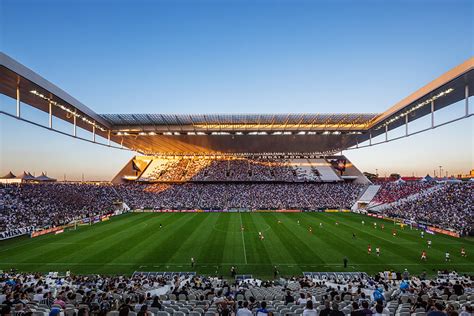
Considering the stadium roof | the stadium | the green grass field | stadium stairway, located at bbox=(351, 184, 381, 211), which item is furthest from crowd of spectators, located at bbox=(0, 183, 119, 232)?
stadium stairway, located at bbox=(351, 184, 381, 211)

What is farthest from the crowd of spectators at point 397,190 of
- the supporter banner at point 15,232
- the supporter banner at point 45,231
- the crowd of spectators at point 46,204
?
the supporter banner at point 15,232

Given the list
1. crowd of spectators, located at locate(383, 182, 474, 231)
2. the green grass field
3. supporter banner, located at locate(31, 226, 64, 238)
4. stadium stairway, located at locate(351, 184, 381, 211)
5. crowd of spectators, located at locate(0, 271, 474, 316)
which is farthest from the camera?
stadium stairway, located at locate(351, 184, 381, 211)

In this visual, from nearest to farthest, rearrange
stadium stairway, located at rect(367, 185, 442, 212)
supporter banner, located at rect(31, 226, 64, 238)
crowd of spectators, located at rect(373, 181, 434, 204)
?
supporter banner, located at rect(31, 226, 64, 238), stadium stairway, located at rect(367, 185, 442, 212), crowd of spectators, located at rect(373, 181, 434, 204)

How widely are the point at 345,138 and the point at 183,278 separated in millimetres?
53830

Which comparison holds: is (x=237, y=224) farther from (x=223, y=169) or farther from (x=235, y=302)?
(x=223, y=169)

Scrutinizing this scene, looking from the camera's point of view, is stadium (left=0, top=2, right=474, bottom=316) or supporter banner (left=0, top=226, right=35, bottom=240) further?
supporter banner (left=0, top=226, right=35, bottom=240)

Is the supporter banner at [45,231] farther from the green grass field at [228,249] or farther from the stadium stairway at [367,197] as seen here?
the stadium stairway at [367,197]

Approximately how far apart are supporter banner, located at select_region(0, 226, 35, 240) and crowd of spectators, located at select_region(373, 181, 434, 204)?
54.2 m

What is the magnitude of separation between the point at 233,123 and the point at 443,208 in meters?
34.1

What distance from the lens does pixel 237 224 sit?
137ft

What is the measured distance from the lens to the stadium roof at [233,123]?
27.9 meters

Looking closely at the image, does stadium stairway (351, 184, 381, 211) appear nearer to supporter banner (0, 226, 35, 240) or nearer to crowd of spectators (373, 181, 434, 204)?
crowd of spectators (373, 181, 434, 204)

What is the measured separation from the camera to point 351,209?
59.7 m

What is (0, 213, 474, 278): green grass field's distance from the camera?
892 inches
